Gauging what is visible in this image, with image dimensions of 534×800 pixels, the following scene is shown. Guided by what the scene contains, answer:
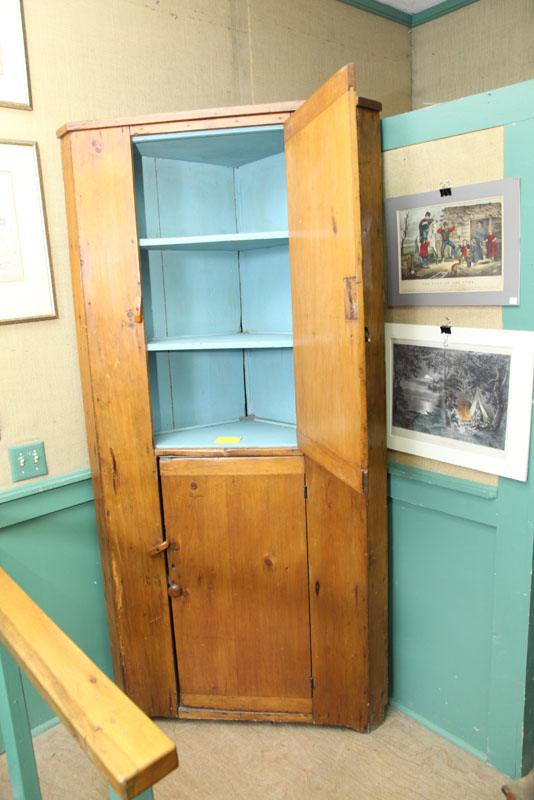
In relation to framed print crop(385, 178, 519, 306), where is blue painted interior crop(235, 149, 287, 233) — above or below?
above

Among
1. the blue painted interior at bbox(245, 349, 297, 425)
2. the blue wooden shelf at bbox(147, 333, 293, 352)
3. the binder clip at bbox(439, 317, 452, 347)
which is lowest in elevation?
the blue painted interior at bbox(245, 349, 297, 425)

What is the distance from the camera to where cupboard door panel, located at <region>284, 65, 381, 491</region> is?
146 centimetres

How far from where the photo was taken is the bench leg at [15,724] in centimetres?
135

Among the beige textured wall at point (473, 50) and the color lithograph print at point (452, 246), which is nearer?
the color lithograph print at point (452, 246)

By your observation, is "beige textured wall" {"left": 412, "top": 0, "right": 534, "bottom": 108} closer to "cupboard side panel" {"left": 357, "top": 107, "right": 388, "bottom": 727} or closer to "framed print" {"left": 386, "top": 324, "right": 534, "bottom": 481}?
"cupboard side panel" {"left": 357, "top": 107, "right": 388, "bottom": 727}

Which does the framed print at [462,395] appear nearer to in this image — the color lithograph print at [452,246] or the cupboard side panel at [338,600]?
the color lithograph print at [452,246]

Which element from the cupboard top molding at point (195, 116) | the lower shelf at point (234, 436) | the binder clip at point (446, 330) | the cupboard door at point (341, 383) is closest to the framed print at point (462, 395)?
the binder clip at point (446, 330)

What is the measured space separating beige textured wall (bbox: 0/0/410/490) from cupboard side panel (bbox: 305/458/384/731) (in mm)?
915

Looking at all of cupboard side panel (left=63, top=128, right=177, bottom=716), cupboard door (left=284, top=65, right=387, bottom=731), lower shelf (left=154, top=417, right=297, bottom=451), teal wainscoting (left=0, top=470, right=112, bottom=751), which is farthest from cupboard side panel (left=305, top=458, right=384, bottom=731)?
teal wainscoting (left=0, top=470, right=112, bottom=751)

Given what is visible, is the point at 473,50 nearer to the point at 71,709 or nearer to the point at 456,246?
the point at 456,246

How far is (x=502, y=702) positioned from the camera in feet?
6.06

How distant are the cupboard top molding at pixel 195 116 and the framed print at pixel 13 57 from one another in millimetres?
203

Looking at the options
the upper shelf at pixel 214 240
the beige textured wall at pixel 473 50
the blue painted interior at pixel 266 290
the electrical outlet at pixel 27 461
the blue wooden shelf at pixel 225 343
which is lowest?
the electrical outlet at pixel 27 461

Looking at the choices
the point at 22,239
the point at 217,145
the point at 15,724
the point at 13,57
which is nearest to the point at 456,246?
the point at 217,145
